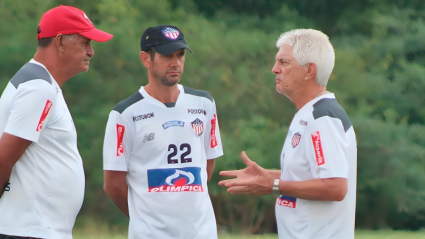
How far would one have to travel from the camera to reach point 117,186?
3.70 metres

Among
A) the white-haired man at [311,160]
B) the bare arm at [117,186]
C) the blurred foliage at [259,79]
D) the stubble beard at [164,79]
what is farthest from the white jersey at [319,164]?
the blurred foliage at [259,79]

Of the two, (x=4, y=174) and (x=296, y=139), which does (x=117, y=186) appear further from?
(x=296, y=139)

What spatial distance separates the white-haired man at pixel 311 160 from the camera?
10.1 ft

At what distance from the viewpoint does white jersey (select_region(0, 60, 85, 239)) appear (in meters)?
2.88

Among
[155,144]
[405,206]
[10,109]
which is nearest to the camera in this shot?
[10,109]

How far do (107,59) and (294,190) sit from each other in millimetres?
10392

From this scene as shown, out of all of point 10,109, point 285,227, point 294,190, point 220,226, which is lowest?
point 220,226

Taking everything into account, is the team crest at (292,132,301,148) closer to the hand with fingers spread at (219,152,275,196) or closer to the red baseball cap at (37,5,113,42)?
the hand with fingers spread at (219,152,275,196)

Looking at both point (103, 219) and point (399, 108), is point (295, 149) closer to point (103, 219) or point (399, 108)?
point (103, 219)

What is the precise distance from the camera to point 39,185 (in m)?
2.96

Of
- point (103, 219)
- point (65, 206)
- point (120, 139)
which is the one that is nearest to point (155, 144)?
point (120, 139)

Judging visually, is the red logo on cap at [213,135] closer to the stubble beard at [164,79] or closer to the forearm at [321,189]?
the stubble beard at [164,79]

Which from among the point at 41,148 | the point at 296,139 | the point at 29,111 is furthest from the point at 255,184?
the point at 29,111

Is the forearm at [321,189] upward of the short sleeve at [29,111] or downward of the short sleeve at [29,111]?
downward
